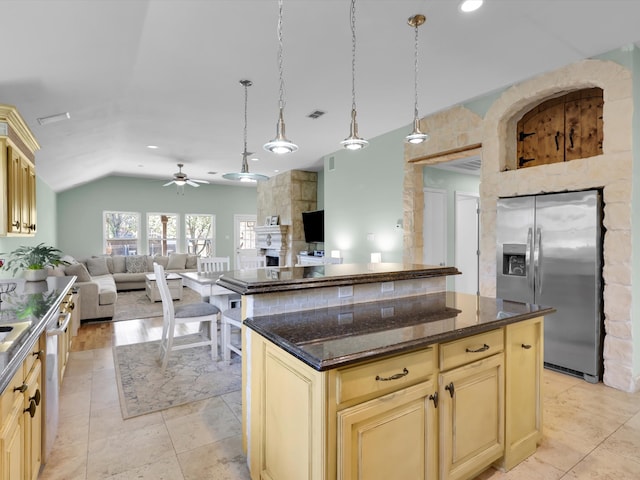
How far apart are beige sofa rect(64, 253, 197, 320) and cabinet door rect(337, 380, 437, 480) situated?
5.23 m

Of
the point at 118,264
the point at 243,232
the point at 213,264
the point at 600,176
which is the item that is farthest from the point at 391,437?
the point at 243,232

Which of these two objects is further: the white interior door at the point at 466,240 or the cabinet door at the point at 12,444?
the white interior door at the point at 466,240

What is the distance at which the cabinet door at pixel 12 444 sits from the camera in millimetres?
1193

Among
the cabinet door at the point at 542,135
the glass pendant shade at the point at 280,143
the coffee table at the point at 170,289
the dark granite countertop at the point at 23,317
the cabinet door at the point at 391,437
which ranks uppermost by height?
the cabinet door at the point at 542,135

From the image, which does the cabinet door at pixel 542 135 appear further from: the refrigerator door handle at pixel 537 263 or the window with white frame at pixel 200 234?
the window with white frame at pixel 200 234

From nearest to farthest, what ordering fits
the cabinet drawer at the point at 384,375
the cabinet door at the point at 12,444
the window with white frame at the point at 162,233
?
the cabinet door at the point at 12,444 → the cabinet drawer at the point at 384,375 → the window with white frame at the point at 162,233

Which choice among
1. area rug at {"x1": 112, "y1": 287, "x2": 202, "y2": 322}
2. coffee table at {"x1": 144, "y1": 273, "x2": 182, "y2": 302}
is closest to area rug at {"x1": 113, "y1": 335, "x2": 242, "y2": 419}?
area rug at {"x1": 112, "y1": 287, "x2": 202, "y2": 322}

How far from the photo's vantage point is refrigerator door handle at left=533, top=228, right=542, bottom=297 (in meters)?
3.42

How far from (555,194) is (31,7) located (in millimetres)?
4088

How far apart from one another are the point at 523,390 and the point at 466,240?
4317 mm

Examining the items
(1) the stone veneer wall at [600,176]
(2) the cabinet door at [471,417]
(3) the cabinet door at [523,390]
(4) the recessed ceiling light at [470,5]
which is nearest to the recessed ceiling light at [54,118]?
(4) the recessed ceiling light at [470,5]

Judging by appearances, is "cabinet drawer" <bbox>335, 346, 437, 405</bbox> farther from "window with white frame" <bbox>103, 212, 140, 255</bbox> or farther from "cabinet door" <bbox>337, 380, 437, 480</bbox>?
"window with white frame" <bbox>103, 212, 140, 255</bbox>

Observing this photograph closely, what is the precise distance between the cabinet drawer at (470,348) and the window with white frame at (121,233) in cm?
959

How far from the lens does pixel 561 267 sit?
3.28 meters
